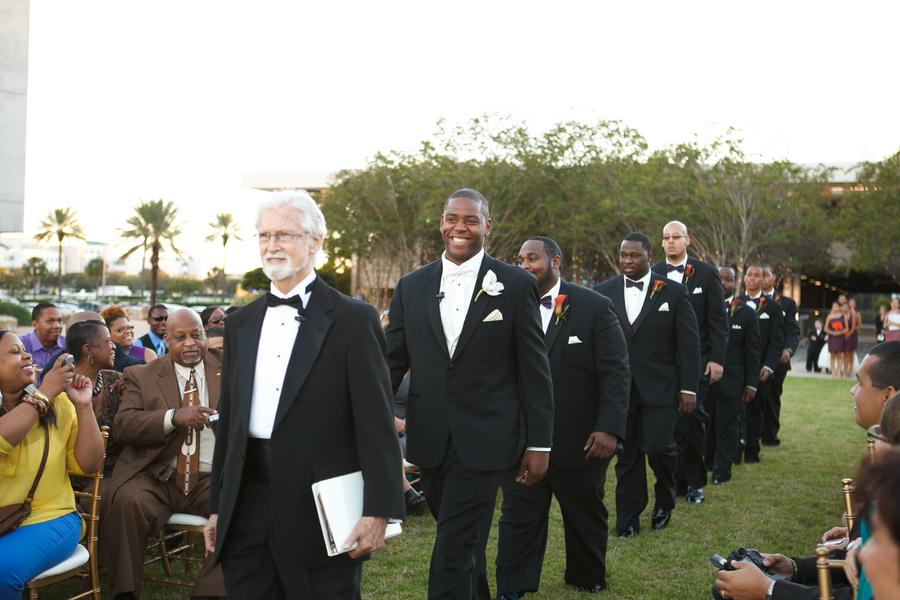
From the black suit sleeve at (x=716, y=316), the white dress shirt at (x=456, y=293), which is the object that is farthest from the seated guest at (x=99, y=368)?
the black suit sleeve at (x=716, y=316)

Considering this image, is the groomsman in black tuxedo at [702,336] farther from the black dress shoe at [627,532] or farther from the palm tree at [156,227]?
the palm tree at [156,227]

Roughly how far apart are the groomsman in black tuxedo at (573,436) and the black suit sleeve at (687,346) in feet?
4.21

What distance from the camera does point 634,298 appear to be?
259 inches

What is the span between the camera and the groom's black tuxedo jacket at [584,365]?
5.11 meters

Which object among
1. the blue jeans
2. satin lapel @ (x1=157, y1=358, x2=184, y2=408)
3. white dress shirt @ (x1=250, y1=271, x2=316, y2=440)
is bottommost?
the blue jeans

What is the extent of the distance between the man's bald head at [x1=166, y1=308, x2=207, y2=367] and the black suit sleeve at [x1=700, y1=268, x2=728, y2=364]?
16.0ft

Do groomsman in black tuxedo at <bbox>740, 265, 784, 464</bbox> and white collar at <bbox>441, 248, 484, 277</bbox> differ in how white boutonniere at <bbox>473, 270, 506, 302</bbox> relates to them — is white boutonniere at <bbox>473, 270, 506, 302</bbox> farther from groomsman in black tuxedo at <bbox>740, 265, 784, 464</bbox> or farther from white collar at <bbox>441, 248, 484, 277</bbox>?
groomsman in black tuxedo at <bbox>740, 265, 784, 464</bbox>

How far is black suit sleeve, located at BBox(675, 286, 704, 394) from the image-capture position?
246 inches

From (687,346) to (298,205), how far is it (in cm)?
437

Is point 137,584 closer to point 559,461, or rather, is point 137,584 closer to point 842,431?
point 559,461

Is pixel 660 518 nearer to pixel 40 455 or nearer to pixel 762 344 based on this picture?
pixel 762 344

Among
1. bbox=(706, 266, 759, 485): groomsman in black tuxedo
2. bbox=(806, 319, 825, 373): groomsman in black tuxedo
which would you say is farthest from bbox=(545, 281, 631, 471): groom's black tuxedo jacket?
bbox=(806, 319, 825, 373): groomsman in black tuxedo

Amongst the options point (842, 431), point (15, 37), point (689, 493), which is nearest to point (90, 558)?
point (689, 493)

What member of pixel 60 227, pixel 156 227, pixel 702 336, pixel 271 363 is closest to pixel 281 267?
pixel 271 363
